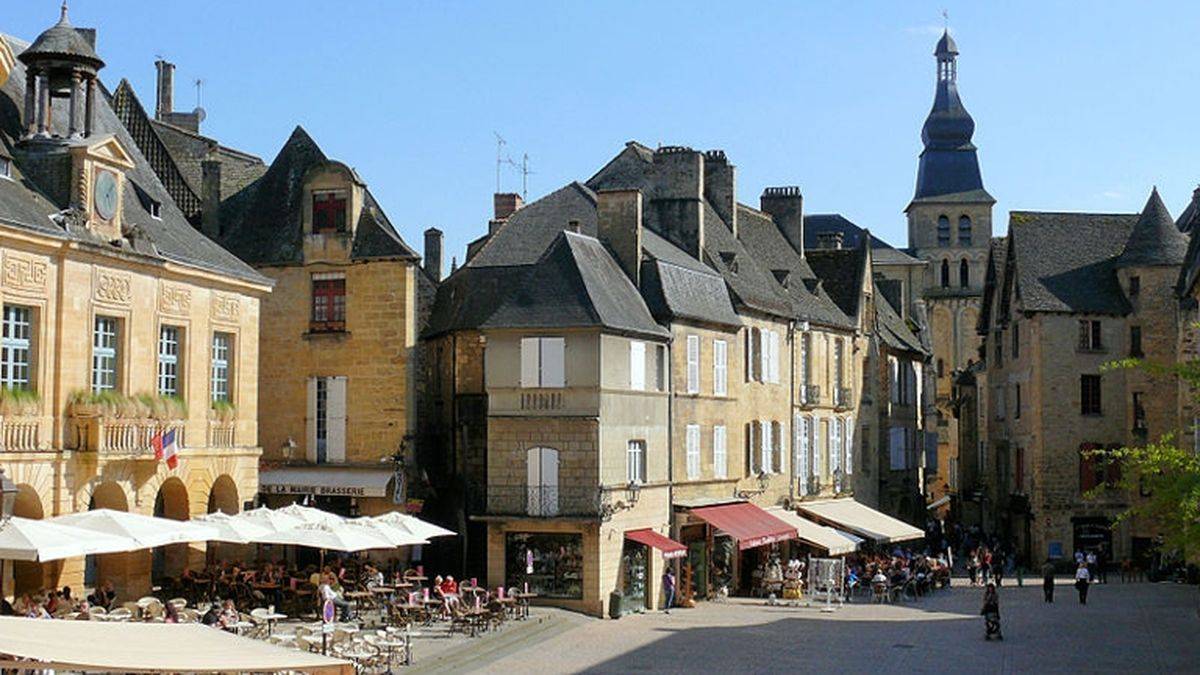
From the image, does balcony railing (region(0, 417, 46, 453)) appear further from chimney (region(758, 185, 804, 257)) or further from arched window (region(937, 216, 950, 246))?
arched window (region(937, 216, 950, 246))

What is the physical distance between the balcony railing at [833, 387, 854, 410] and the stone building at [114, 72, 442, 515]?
15.6m

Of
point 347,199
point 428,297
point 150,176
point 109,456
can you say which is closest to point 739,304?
point 428,297

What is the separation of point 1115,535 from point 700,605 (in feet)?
56.4

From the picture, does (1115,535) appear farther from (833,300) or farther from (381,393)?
(381,393)

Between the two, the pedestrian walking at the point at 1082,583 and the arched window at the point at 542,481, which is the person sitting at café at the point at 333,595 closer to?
the arched window at the point at 542,481

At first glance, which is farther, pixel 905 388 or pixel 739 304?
pixel 905 388

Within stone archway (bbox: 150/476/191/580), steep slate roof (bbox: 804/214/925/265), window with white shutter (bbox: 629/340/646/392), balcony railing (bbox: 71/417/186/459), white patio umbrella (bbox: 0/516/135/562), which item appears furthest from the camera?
steep slate roof (bbox: 804/214/925/265)

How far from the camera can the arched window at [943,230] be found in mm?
92938

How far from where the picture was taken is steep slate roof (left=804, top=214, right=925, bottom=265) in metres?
87.5

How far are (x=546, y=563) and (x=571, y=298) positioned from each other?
5.46 meters

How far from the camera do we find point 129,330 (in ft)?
87.4

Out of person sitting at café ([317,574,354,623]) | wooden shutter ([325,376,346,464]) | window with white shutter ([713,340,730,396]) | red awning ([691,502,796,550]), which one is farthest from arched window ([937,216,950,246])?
person sitting at café ([317,574,354,623])

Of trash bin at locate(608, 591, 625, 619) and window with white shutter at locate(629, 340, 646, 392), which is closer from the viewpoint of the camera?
trash bin at locate(608, 591, 625, 619)

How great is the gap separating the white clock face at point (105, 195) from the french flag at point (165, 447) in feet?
12.6
